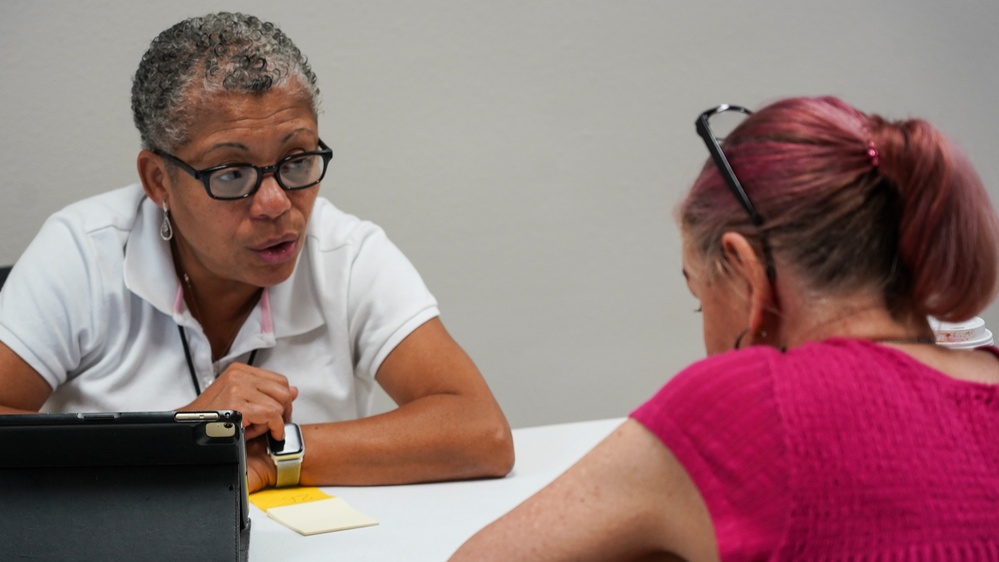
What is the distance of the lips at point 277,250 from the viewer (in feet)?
5.98

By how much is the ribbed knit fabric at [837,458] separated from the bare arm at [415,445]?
85 cm

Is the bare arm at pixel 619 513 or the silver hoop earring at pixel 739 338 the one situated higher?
the silver hoop earring at pixel 739 338

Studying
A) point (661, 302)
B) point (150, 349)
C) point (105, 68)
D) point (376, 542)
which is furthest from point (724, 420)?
point (661, 302)

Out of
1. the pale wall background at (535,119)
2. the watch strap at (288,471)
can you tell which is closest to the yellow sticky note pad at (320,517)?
the watch strap at (288,471)

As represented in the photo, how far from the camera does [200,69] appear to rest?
1.75m

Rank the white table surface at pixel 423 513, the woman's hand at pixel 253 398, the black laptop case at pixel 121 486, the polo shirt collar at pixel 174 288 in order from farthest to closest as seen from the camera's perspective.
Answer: the polo shirt collar at pixel 174 288, the woman's hand at pixel 253 398, the white table surface at pixel 423 513, the black laptop case at pixel 121 486

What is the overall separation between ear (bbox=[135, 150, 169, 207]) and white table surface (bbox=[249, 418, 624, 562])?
672 mm

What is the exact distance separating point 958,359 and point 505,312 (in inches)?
84.7

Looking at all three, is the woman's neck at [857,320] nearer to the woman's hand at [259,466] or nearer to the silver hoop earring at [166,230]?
the woman's hand at [259,466]

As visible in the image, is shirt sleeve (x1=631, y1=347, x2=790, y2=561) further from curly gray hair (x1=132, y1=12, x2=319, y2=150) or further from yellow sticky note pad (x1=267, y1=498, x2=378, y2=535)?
curly gray hair (x1=132, y1=12, x2=319, y2=150)

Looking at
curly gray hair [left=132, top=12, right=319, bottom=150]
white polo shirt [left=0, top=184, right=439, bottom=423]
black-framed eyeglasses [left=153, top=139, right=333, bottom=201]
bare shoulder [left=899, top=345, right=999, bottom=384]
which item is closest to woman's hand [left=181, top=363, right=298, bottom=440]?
white polo shirt [left=0, top=184, right=439, bottom=423]

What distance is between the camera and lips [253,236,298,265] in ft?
5.98

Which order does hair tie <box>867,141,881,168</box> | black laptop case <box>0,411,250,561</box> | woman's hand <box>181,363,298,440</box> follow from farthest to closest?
woman's hand <box>181,363,298,440</box> → black laptop case <box>0,411,250,561</box> → hair tie <box>867,141,881,168</box>

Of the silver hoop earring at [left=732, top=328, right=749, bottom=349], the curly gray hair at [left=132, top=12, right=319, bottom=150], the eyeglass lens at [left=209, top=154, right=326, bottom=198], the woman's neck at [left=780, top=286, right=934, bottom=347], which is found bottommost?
the silver hoop earring at [left=732, top=328, right=749, bottom=349]
